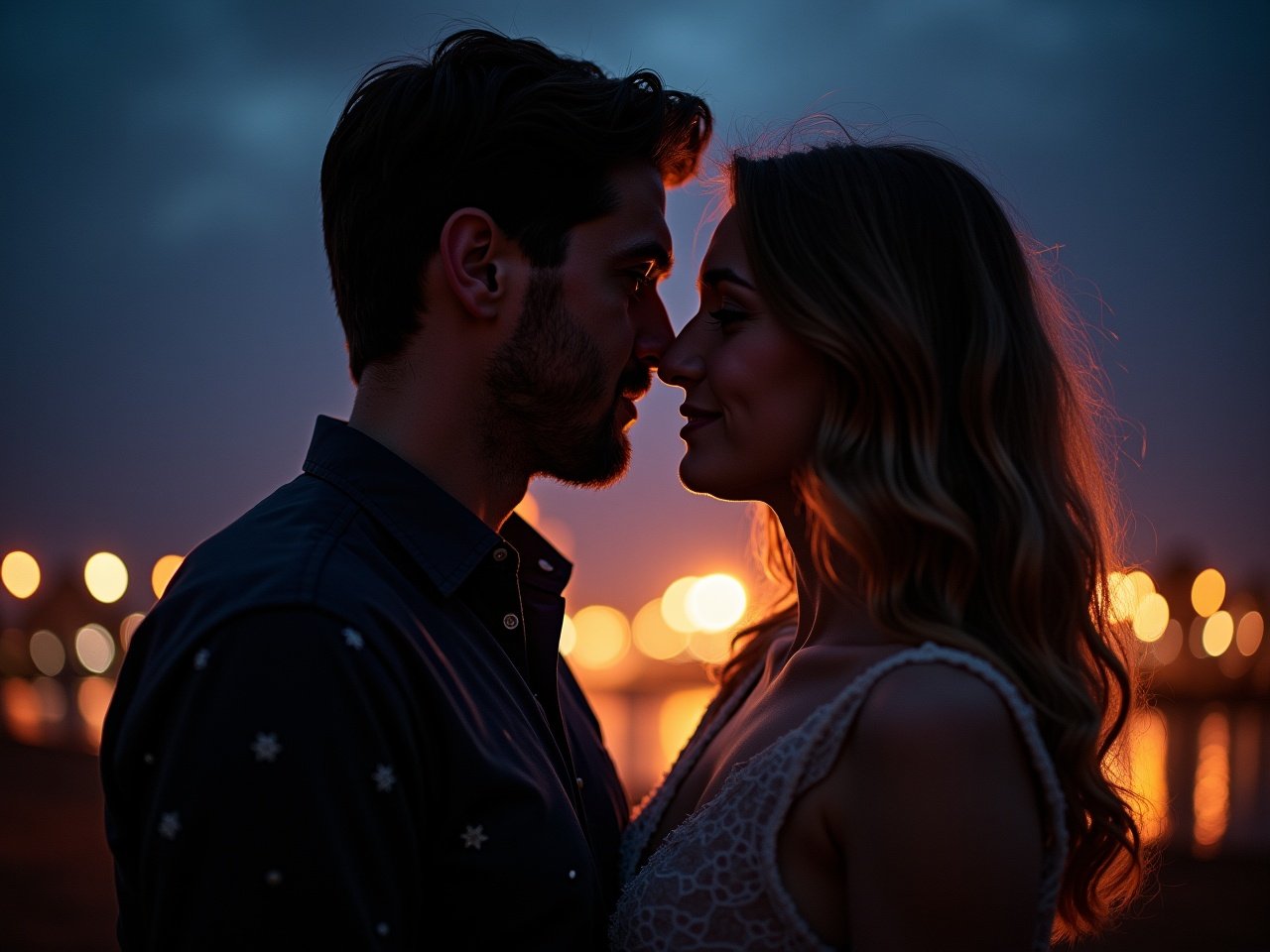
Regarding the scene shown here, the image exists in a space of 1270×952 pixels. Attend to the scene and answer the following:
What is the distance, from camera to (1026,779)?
2357mm

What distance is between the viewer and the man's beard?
10.6 feet

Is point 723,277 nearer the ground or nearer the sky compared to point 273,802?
nearer the sky

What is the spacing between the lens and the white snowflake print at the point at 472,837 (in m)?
2.36

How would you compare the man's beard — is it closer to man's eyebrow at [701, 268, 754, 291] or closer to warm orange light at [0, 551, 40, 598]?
man's eyebrow at [701, 268, 754, 291]

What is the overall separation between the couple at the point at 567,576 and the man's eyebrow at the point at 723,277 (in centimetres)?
3

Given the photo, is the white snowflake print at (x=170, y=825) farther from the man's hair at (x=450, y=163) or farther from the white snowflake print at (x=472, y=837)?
the man's hair at (x=450, y=163)

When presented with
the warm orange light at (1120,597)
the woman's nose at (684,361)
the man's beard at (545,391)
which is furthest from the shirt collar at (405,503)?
the warm orange light at (1120,597)

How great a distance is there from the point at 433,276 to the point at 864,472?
1.47 metres

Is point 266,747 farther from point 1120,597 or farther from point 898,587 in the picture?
point 1120,597

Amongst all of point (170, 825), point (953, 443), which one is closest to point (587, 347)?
point (953, 443)

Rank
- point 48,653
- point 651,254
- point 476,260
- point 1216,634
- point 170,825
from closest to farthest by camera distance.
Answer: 1. point 170,825
2. point 476,260
3. point 651,254
4. point 48,653
5. point 1216,634

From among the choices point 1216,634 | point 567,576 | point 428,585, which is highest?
point 1216,634

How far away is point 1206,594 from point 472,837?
17074 cm

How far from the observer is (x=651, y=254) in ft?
11.7
